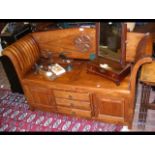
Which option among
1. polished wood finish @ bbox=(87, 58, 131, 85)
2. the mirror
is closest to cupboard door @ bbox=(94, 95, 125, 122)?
polished wood finish @ bbox=(87, 58, 131, 85)

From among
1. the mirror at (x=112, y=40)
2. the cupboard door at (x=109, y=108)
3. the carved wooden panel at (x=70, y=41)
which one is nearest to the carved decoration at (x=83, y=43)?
the carved wooden panel at (x=70, y=41)

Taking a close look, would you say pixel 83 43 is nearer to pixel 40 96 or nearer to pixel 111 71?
pixel 111 71

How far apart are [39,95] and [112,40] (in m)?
1.24

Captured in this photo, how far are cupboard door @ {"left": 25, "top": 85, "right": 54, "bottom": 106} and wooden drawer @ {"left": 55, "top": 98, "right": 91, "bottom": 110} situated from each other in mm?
114

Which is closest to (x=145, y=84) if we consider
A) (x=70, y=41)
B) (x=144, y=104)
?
(x=144, y=104)

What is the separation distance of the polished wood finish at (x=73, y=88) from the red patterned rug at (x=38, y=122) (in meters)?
0.10

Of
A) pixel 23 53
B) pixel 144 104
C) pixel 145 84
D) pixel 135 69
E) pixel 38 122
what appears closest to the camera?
pixel 135 69

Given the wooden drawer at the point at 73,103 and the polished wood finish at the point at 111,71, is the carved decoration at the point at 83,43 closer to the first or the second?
the polished wood finish at the point at 111,71

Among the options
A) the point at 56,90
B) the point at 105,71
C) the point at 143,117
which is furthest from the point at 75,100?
the point at 143,117

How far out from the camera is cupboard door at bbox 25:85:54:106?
10.1 ft

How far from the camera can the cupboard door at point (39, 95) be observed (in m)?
3.07

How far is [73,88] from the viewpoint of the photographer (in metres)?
2.86

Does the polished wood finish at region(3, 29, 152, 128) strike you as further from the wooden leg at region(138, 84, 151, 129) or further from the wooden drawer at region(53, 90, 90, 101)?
the wooden leg at region(138, 84, 151, 129)
